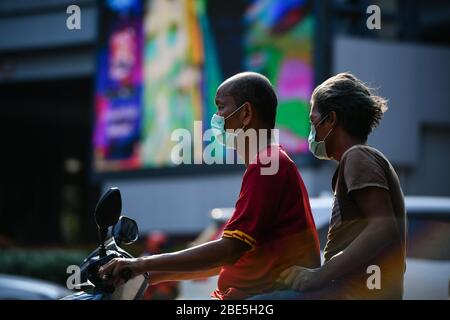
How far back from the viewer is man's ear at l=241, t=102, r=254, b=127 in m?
2.82

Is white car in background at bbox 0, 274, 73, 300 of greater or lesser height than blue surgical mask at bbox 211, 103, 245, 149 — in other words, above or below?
below

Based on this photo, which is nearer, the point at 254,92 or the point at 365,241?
the point at 365,241

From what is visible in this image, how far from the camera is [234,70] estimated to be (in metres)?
14.9

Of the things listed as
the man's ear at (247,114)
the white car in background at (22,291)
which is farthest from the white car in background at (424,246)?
the white car in background at (22,291)

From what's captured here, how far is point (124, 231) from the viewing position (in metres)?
2.88

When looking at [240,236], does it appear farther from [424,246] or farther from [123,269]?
[424,246]

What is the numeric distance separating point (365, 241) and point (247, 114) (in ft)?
1.79

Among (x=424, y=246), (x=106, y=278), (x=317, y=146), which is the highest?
(x=317, y=146)

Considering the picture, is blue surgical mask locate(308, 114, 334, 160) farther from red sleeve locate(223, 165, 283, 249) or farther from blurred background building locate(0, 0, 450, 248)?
blurred background building locate(0, 0, 450, 248)

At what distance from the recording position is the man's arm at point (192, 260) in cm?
263

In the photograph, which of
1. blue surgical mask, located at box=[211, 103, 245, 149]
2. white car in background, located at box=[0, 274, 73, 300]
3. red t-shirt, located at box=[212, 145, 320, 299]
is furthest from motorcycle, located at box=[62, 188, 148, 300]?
white car in background, located at box=[0, 274, 73, 300]

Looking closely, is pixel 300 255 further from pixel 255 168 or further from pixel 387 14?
pixel 387 14

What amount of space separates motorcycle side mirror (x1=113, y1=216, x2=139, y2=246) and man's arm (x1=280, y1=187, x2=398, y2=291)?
1.81 feet

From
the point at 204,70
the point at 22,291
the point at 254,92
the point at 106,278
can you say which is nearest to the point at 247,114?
the point at 254,92
